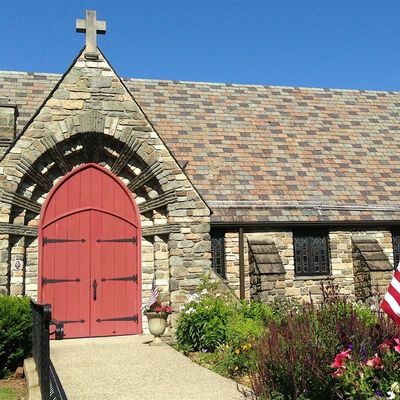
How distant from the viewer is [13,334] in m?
8.69

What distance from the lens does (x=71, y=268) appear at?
11844 millimetres

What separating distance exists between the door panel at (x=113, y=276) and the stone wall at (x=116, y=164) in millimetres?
365

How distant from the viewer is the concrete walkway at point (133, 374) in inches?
264

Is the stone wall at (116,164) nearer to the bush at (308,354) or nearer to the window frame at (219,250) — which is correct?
the window frame at (219,250)

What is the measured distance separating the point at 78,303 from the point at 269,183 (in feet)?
21.2

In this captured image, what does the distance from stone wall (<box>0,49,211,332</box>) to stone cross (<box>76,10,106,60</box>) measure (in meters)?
0.25

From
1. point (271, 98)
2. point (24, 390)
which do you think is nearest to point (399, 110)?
point (271, 98)

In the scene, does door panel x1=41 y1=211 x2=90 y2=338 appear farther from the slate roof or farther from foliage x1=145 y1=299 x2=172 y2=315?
the slate roof

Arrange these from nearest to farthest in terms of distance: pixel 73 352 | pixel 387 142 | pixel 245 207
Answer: pixel 73 352
pixel 245 207
pixel 387 142

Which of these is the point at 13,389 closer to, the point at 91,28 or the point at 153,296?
the point at 153,296

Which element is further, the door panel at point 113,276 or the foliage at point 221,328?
the door panel at point 113,276

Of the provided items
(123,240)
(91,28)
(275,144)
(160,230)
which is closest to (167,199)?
(160,230)

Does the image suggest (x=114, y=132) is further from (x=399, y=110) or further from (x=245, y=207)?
(x=399, y=110)

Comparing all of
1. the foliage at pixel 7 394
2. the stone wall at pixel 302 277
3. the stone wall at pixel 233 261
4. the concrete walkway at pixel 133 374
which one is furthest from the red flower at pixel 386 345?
the stone wall at pixel 233 261
